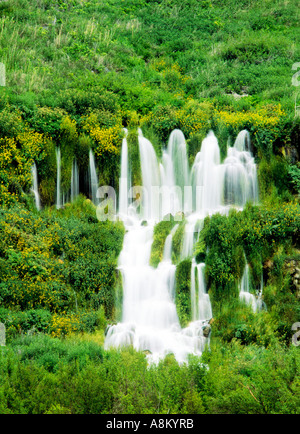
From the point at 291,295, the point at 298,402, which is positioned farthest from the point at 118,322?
the point at 298,402

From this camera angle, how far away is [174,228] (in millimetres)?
17062

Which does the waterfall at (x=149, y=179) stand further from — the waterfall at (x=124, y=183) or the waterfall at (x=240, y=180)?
the waterfall at (x=240, y=180)

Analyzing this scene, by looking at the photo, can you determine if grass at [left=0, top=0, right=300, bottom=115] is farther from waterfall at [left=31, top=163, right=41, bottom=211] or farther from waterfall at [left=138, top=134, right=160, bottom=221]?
waterfall at [left=31, top=163, right=41, bottom=211]

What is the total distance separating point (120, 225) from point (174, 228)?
81.1 inches

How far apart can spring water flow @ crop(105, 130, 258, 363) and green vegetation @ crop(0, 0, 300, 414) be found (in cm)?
29

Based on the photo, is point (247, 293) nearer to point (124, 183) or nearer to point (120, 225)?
point (120, 225)

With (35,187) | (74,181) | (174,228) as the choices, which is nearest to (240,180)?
(174,228)

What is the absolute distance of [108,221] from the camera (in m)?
18.1

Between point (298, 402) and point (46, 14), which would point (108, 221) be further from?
point (46, 14)

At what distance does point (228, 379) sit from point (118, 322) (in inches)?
241

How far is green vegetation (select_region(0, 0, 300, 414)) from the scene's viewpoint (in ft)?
31.4

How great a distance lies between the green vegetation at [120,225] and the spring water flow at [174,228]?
29 centimetres

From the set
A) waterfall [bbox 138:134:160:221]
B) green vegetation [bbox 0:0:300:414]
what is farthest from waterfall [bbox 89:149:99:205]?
waterfall [bbox 138:134:160:221]

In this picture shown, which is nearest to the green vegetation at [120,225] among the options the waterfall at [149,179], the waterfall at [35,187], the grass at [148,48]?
the grass at [148,48]
